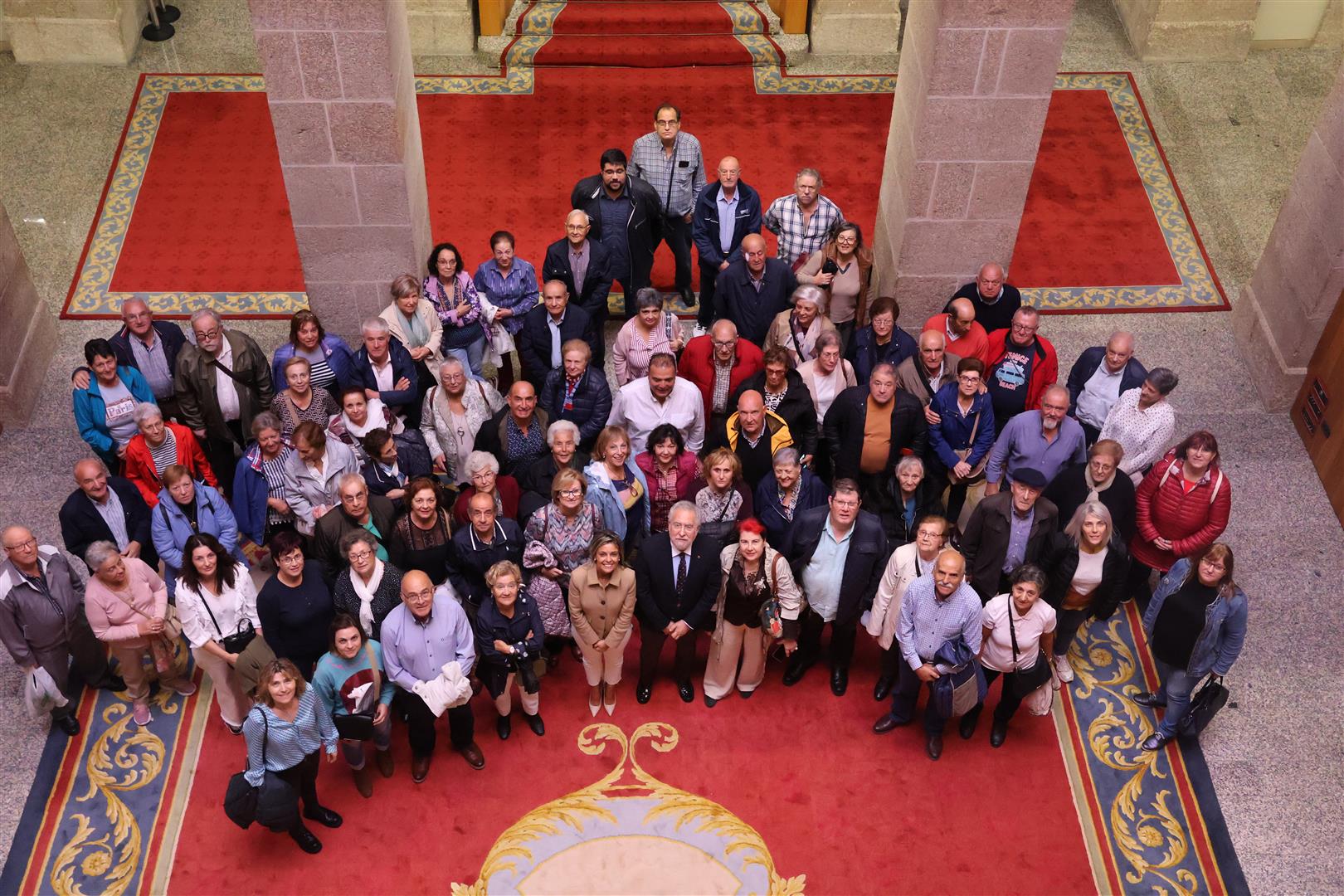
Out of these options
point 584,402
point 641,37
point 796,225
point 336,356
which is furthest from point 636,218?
point 641,37

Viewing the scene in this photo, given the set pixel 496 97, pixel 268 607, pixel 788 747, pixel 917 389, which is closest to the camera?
pixel 268 607

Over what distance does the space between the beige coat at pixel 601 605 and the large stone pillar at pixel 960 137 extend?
11.3 feet

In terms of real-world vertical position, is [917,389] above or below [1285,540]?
above

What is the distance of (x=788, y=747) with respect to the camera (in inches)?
323

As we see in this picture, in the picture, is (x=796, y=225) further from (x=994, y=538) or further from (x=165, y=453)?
(x=165, y=453)

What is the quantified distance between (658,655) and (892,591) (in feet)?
4.82

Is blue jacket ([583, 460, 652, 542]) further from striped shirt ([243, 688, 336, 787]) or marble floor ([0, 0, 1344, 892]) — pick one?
marble floor ([0, 0, 1344, 892])

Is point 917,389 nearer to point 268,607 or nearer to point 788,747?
point 788,747

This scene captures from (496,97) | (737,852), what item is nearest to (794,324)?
(737,852)

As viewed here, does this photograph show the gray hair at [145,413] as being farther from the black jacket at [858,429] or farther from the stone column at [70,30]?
the stone column at [70,30]

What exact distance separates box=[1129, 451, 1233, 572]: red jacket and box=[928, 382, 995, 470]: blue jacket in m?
0.95

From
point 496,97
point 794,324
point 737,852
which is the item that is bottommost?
point 737,852

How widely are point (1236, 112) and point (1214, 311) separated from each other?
3.07m

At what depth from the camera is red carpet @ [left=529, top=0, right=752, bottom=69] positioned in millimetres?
13570
